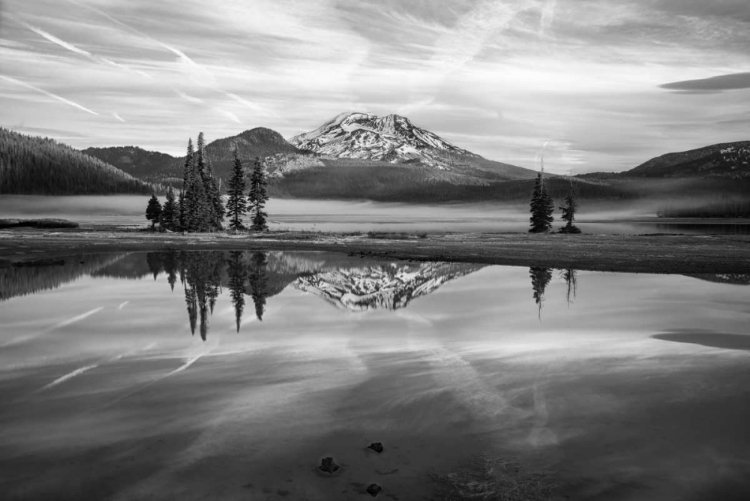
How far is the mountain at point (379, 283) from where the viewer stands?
25797 millimetres

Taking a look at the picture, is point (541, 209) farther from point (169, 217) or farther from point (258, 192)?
point (169, 217)

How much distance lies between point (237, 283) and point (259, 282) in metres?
A: 1.32

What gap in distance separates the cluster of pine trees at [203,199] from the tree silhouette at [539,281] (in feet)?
227

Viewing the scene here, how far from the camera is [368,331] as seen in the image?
1884 cm

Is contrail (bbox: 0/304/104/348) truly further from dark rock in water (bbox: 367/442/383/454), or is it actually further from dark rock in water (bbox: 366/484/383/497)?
dark rock in water (bbox: 366/484/383/497)

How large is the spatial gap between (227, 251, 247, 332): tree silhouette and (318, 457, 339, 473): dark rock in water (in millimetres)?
10855

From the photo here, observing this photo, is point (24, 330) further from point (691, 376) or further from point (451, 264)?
point (451, 264)

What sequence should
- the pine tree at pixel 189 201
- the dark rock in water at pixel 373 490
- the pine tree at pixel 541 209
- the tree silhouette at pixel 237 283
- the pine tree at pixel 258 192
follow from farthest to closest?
the pine tree at pixel 541 209 < the pine tree at pixel 258 192 < the pine tree at pixel 189 201 < the tree silhouette at pixel 237 283 < the dark rock in water at pixel 373 490

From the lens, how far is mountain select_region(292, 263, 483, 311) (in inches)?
1016

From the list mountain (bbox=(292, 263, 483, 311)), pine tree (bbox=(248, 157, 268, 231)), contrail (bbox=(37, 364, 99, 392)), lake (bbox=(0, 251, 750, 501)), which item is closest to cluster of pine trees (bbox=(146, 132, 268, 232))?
pine tree (bbox=(248, 157, 268, 231))

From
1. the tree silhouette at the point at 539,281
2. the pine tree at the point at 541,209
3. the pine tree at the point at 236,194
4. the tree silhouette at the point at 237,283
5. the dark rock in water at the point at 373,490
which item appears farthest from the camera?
the pine tree at the point at 541,209

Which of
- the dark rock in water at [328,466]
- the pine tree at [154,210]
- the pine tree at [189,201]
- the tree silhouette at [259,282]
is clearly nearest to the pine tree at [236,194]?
the pine tree at [189,201]

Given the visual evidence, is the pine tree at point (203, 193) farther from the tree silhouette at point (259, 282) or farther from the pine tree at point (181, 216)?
the tree silhouette at point (259, 282)

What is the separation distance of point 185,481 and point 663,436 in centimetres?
779
